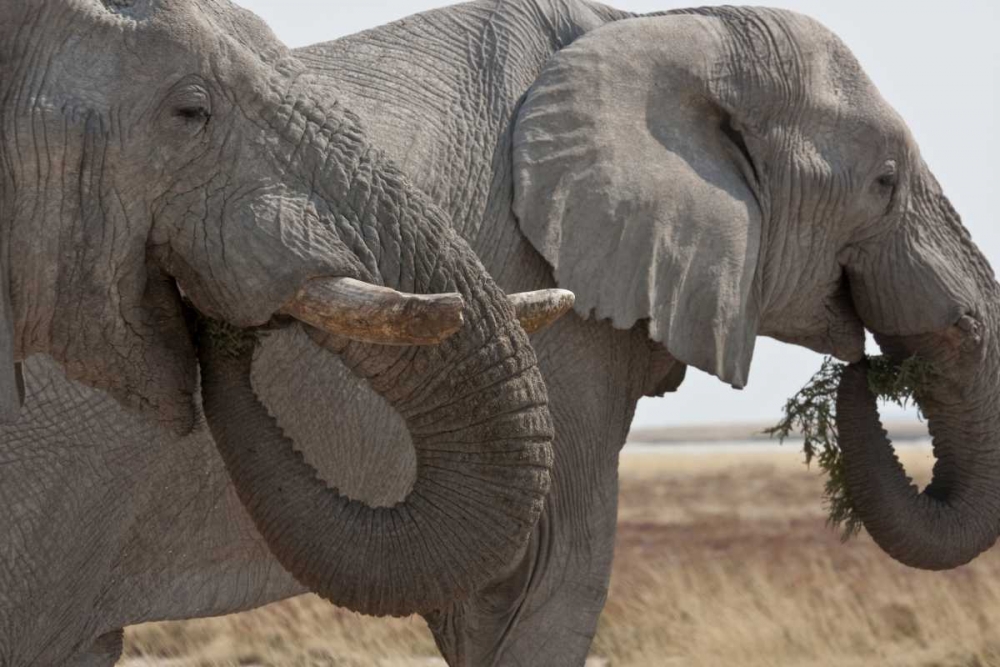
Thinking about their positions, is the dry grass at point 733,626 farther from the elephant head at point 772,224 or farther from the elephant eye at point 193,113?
the elephant eye at point 193,113

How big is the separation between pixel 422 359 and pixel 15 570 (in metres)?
1.56

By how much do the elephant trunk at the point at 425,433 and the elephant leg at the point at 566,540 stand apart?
60.0 inches

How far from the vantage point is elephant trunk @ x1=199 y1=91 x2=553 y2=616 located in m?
4.17

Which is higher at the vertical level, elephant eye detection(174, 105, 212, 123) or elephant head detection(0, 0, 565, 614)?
elephant eye detection(174, 105, 212, 123)

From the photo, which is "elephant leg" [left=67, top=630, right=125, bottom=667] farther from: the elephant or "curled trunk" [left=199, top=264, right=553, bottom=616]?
"curled trunk" [left=199, top=264, right=553, bottom=616]

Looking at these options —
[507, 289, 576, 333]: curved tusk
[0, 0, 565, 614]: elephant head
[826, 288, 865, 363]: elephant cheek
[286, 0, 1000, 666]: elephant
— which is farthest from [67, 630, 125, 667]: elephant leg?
[826, 288, 865, 363]: elephant cheek

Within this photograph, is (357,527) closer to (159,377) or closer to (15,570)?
(159,377)

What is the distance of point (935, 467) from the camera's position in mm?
6883

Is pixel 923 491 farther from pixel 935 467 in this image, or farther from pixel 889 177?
pixel 889 177

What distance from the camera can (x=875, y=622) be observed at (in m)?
10.1

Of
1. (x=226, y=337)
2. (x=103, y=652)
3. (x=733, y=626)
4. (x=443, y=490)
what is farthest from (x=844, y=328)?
(x=733, y=626)

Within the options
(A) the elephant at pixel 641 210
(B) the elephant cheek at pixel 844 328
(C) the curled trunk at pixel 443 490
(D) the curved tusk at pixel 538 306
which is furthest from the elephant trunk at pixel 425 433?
(B) the elephant cheek at pixel 844 328

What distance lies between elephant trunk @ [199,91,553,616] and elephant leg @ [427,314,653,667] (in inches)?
60.0

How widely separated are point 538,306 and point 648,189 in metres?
1.66
